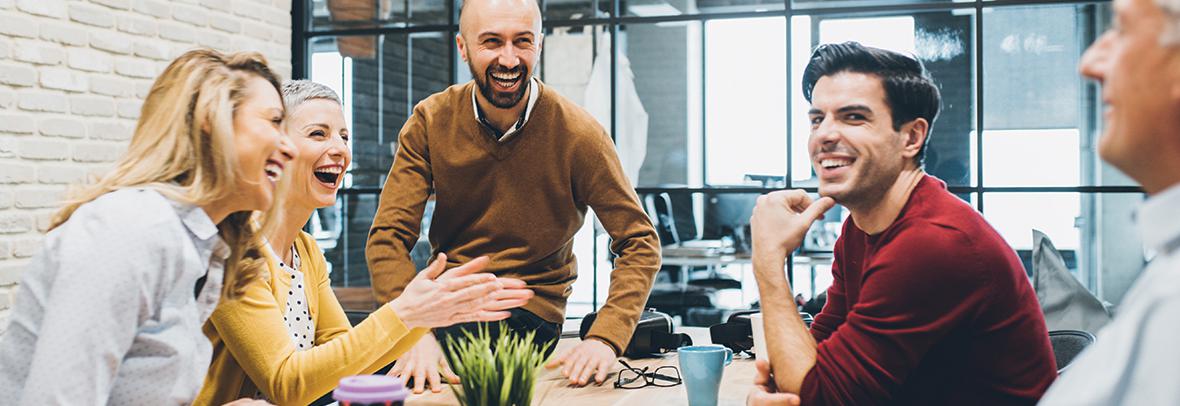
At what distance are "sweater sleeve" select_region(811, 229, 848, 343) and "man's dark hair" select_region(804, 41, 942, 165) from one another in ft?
0.96

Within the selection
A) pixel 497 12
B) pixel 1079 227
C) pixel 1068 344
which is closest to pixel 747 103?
pixel 1079 227

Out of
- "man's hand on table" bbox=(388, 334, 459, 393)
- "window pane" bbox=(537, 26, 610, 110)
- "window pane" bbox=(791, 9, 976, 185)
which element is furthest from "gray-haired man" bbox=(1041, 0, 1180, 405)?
"window pane" bbox=(537, 26, 610, 110)

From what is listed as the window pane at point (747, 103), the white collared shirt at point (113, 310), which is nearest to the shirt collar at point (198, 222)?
the white collared shirt at point (113, 310)

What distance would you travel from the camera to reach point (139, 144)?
1577mm

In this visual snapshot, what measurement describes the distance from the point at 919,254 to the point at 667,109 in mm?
3513

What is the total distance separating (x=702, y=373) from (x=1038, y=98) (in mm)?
3368

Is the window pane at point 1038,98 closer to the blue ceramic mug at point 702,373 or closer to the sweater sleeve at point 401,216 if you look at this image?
the sweater sleeve at point 401,216

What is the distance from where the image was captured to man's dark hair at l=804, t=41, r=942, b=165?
1835mm

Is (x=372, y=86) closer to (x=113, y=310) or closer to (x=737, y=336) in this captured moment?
(x=737, y=336)

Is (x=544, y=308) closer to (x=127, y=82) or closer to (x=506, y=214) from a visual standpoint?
(x=506, y=214)

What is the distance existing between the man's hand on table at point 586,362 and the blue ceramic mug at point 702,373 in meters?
0.30

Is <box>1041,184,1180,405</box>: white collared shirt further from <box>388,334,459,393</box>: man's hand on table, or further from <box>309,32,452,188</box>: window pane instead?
<box>309,32,452,188</box>: window pane

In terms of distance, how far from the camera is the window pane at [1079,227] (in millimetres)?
4555

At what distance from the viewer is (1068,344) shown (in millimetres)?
2193
